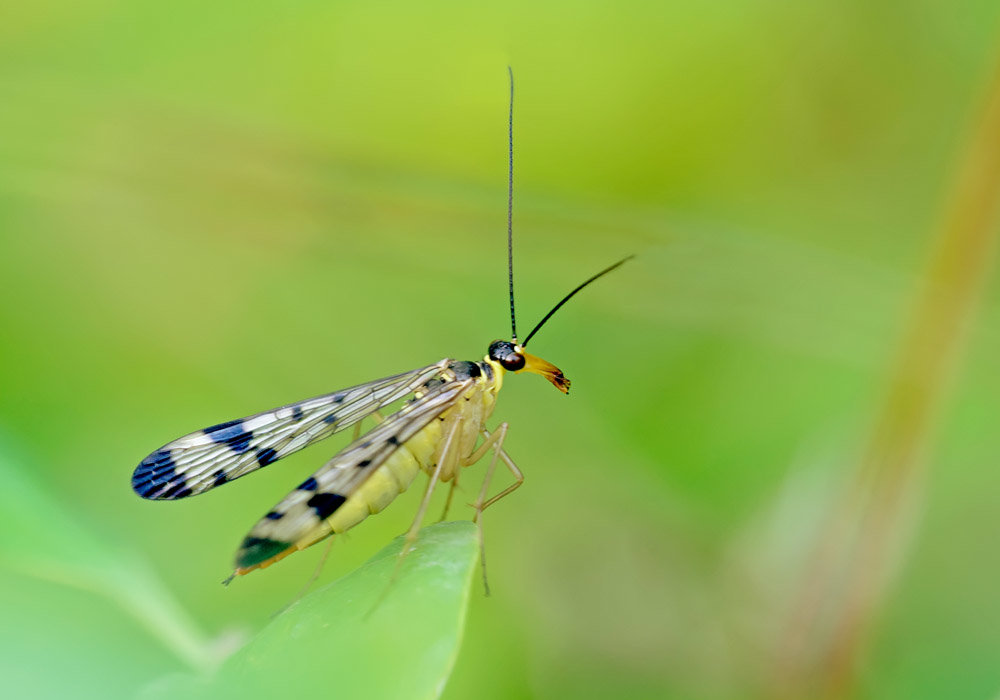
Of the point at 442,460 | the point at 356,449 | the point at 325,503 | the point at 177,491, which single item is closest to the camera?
the point at 325,503


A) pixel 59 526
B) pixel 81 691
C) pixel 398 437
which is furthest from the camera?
pixel 398 437

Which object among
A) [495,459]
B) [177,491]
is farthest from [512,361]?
[177,491]

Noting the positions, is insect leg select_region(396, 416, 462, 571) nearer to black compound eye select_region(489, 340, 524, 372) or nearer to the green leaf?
black compound eye select_region(489, 340, 524, 372)

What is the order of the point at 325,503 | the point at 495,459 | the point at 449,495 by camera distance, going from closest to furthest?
the point at 325,503 < the point at 495,459 < the point at 449,495

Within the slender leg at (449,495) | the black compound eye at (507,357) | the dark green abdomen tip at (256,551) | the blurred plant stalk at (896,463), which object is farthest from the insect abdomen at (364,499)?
the blurred plant stalk at (896,463)

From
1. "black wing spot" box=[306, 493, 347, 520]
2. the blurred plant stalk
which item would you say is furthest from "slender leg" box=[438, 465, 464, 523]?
the blurred plant stalk

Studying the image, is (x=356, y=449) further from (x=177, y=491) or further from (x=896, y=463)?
(x=896, y=463)

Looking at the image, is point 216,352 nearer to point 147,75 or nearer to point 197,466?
point 197,466

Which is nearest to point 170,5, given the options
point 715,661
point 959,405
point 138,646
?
point 138,646
